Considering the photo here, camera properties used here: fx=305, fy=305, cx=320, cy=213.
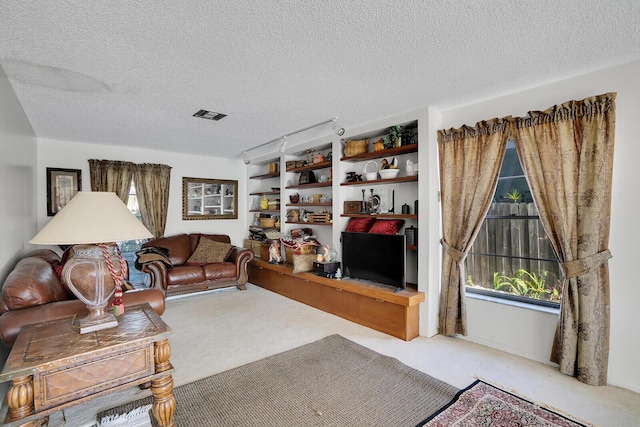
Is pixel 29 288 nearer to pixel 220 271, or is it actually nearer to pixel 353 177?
pixel 220 271

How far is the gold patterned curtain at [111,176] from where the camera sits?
4.92 metres

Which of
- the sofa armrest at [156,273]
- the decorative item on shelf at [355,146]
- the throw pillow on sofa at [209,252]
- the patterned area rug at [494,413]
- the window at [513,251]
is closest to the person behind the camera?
the patterned area rug at [494,413]

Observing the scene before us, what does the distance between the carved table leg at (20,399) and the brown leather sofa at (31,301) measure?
811mm

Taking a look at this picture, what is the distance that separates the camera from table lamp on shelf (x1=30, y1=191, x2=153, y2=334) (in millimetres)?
1672

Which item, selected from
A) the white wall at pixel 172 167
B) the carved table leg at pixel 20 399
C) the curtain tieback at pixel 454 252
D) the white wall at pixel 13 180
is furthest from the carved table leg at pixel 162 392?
the white wall at pixel 172 167

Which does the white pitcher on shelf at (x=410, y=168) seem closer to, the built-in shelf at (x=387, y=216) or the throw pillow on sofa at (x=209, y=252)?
the built-in shelf at (x=387, y=216)

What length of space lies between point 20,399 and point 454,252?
Answer: 3370 mm

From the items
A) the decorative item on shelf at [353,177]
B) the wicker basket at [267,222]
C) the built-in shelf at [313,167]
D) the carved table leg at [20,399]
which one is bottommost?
the carved table leg at [20,399]

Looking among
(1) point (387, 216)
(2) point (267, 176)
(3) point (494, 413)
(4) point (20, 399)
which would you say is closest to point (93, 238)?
(4) point (20, 399)

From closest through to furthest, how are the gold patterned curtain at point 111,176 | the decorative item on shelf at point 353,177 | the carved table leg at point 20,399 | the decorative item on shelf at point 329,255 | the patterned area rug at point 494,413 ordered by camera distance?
the carved table leg at point 20,399 → the patterned area rug at point 494,413 → the decorative item on shelf at point 353,177 → the decorative item on shelf at point 329,255 → the gold patterned curtain at point 111,176

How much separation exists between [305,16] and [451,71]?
4.42 feet

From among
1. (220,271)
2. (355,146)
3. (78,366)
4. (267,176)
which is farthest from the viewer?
(267,176)

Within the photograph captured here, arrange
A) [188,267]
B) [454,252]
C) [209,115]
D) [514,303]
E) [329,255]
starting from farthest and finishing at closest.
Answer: [188,267] < [329,255] < [209,115] < [454,252] < [514,303]

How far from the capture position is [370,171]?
415 cm
